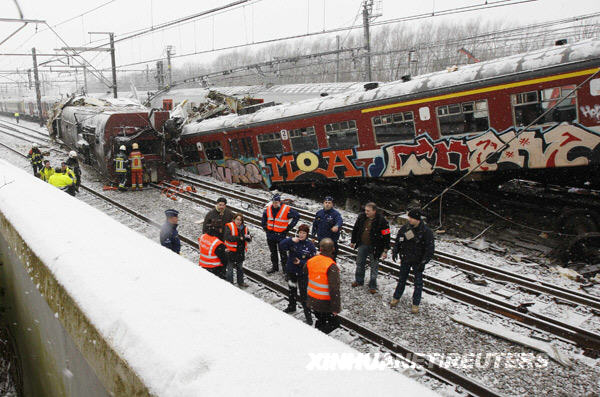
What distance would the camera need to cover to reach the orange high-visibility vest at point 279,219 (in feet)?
26.0

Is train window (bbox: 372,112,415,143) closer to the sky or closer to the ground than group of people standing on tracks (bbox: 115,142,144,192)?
closer to the sky

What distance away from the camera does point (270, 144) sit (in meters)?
15.1

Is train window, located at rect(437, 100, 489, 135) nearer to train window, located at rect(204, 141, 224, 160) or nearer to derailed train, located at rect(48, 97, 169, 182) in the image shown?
train window, located at rect(204, 141, 224, 160)

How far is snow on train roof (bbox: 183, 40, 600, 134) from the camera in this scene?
30.0 ft

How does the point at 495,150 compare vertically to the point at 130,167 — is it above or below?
above

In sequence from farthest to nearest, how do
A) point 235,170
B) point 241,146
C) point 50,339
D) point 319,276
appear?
point 235,170
point 241,146
point 319,276
point 50,339

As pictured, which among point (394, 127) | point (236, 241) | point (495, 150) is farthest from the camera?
point (394, 127)

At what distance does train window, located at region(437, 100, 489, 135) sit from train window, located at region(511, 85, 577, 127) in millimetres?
724

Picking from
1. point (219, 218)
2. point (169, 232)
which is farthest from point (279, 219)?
point (169, 232)

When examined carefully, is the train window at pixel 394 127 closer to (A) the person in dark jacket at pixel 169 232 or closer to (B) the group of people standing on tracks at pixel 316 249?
(B) the group of people standing on tracks at pixel 316 249

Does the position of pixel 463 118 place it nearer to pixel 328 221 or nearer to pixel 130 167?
pixel 328 221

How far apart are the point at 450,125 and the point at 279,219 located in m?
5.72

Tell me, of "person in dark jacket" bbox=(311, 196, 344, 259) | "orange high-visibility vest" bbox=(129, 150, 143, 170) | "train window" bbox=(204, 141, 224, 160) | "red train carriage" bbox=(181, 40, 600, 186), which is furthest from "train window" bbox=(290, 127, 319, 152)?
"orange high-visibility vest" bbox=(129, 150, 143, 170)

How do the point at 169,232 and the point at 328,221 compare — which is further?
the point at 328,221
